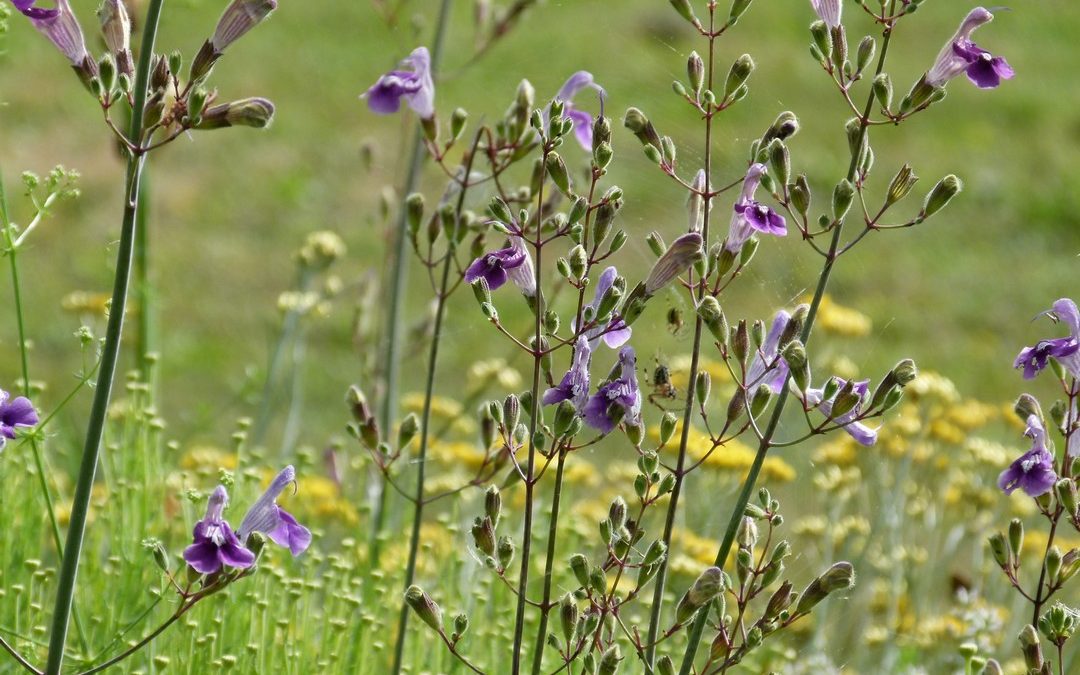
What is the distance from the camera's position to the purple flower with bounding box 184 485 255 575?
179 centimetres

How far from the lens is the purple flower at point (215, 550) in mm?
1793

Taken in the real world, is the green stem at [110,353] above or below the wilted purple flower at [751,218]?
below

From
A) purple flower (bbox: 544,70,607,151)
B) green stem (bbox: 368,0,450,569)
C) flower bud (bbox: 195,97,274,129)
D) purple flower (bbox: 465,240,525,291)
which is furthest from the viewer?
green stem (bbox: 368,0,450,569)

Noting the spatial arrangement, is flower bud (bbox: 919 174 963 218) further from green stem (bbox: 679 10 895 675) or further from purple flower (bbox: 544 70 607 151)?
purple flower (bbox: 544 70 607 151)

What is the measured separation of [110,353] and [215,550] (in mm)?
278

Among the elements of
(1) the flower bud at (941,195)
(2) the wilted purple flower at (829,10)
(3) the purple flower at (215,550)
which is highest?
(2) the wilted purple flower at (829,10)

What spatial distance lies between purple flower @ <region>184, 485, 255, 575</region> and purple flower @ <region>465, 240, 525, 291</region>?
466 millimetres

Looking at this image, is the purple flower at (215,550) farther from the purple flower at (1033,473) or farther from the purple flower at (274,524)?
the purple flower at (1033,473)

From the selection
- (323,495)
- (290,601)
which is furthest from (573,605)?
(323,495)

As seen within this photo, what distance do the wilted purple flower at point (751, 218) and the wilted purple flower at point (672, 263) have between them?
9 centimetres

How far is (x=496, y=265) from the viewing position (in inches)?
77.5

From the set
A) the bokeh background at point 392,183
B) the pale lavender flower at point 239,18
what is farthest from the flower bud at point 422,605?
the bokeh background at point 392,183

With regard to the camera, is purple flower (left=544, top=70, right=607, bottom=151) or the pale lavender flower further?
purple flower (left=544, top=70, right=607, bottom=151)

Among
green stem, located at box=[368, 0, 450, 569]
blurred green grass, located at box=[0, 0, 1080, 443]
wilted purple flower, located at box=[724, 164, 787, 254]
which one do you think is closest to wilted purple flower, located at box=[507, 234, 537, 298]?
wilted purple flower, located at box=[724, 164, 787, 254]
